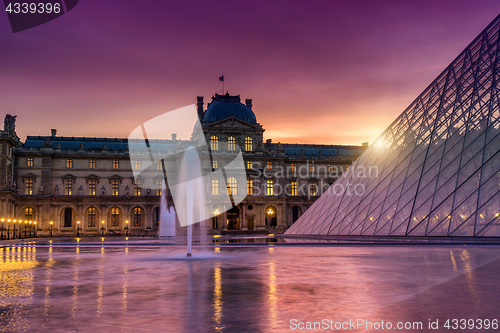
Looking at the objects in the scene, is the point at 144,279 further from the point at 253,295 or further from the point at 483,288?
the point at 483,288

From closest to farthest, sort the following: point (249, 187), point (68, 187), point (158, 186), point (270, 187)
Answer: point (68, 187) → point (158, 186) → point (249, 187) → point (270, 187)

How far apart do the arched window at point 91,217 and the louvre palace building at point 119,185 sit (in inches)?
6.3

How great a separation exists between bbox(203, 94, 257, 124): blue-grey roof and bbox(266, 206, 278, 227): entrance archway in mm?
15500

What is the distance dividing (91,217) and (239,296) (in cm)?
7556

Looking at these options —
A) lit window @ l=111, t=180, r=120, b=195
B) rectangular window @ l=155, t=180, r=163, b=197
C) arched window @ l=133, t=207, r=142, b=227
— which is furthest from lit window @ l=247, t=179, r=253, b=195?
lit window @ l=111, t=180, r=120, b=195

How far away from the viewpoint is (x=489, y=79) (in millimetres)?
33812

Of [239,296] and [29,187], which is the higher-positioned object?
[29,187]

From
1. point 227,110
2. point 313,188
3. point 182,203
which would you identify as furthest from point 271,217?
point 227,110

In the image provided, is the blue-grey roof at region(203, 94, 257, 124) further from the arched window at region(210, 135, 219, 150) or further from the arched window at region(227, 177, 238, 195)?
the arched window at region(227, 177, 238, 195)

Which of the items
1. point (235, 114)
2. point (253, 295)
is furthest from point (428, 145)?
point (235, 114)

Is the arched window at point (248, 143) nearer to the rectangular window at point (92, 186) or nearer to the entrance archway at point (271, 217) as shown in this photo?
the entrance archway at point (271, 217)

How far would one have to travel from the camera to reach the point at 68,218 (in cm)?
8031

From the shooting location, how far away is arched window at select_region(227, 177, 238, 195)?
82500 mm

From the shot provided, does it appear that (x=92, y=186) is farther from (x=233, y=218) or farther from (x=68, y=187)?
(x=233, y=218)
